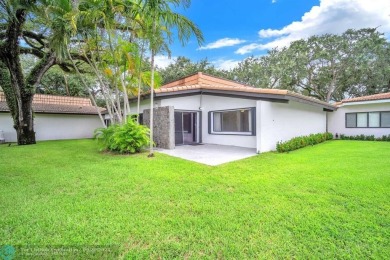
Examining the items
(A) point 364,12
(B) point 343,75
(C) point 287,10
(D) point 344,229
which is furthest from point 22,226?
(B) point 343,75

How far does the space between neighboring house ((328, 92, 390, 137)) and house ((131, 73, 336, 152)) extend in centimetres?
132

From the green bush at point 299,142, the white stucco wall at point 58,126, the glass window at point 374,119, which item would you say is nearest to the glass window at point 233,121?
the green bush at point 299,142

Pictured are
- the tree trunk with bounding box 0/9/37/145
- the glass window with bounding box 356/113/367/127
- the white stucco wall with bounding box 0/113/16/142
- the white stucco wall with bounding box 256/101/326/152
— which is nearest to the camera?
the white stucco wall with bounding box 256/101/326/152

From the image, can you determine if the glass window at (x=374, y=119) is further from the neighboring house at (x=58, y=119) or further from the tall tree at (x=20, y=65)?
the neighboring house at (x=58, y=119)

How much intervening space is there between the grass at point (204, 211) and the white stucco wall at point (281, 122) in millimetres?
3559

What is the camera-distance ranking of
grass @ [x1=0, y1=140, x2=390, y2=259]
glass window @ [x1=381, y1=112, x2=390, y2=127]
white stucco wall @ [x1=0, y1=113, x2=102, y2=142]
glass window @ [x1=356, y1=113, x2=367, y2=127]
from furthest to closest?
1. white stucco wall @ [x1=0, y1=113, x2=102, y2=142]
2. glass window @ [x1=356, y1=113, x2=367, y2=127]
3. glass window @ [x1=381, y1=112, x2=390, y2=127]
4. grass @ [x1=0, y1=140, x2=390, y2=259]

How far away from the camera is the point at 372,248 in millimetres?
2771

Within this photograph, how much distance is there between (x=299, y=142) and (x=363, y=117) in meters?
8.10

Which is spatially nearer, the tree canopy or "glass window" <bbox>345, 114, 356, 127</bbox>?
the tree canopy

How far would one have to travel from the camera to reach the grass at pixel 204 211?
289cm

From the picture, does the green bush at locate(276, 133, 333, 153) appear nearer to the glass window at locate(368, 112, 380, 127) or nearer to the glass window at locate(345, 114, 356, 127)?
the glass window at locate(345, 114, 356, 127)

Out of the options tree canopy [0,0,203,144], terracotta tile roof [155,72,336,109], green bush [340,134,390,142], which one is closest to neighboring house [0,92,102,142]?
tree canopy [0,0,203,144]

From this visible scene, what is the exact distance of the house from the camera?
10211mm

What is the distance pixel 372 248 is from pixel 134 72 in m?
11.0
